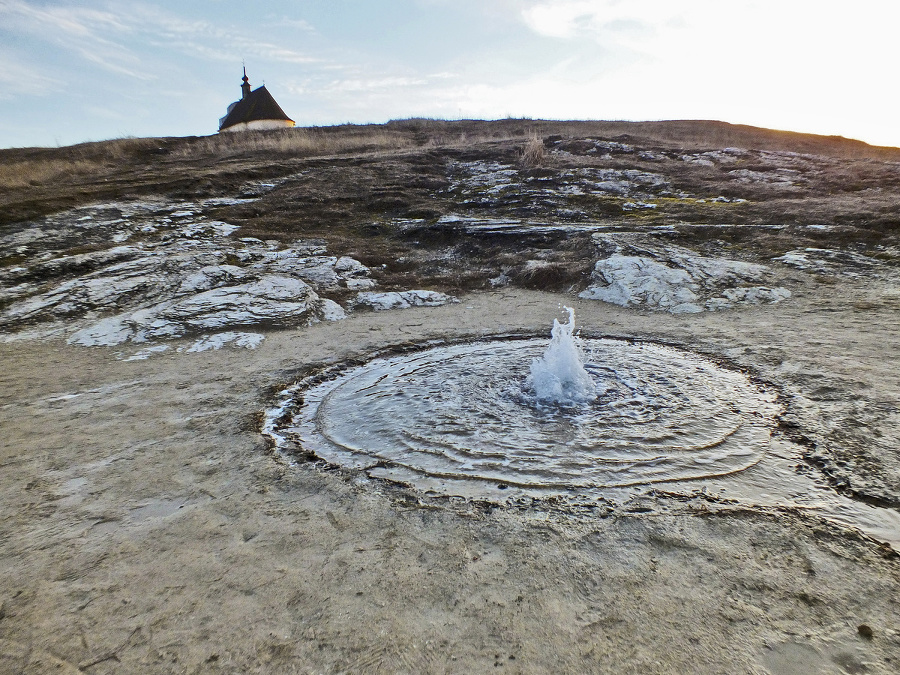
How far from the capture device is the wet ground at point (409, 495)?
2.54 meters

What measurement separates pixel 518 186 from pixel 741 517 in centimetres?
1640

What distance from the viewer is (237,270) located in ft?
35.4

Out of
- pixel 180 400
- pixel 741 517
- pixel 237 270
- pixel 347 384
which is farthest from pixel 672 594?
pixel 237 270

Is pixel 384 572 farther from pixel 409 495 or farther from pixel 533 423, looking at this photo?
pixel 533 423

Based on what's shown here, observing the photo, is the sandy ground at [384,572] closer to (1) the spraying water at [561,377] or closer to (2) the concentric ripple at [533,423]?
(2) the concentric ripple at [533,423]

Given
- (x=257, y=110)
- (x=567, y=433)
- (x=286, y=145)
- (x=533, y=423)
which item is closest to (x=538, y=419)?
(x=533, y=423)

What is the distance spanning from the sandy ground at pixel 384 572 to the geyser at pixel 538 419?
1.25 ft

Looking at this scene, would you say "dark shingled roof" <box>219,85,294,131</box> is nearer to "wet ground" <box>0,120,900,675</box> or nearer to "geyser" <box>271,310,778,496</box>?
"wet ground" <box>0,120,900,675</box>

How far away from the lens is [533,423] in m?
4.96

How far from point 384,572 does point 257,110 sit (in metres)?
53.5

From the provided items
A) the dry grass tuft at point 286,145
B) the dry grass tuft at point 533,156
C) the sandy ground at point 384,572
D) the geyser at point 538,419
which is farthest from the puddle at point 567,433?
the dry grass tuft at point 286,145

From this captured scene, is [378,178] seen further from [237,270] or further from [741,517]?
[741,517]

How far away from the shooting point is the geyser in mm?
4105

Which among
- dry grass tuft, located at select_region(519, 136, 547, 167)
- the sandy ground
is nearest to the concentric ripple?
the sandy ground
